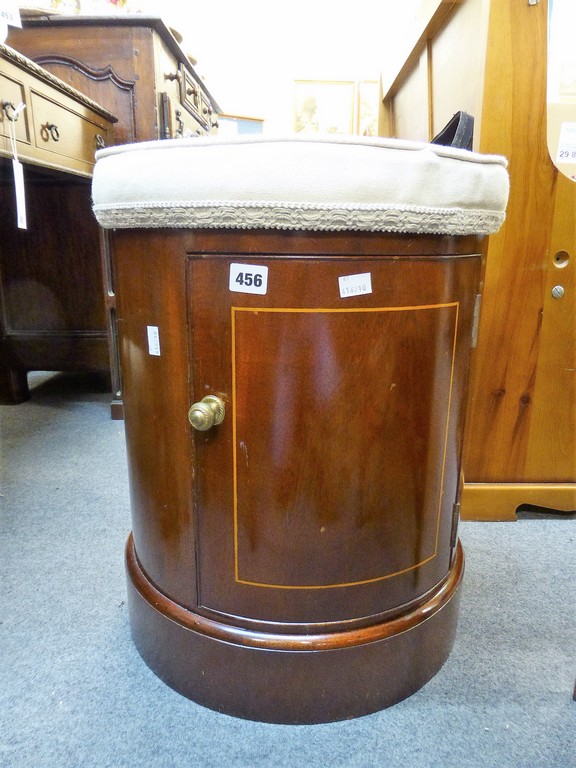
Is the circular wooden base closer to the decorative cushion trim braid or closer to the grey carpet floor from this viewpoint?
the grey carpet floor

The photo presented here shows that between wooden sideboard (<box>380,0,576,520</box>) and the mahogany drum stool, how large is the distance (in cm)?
51

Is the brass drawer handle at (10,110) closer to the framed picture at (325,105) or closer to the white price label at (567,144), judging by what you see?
the white price label at (567,144)

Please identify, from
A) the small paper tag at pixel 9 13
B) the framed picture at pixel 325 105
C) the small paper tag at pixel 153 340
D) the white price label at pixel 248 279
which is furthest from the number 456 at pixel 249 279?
the framed picture at pixel 325 105

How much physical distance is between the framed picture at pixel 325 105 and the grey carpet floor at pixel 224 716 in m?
3.18

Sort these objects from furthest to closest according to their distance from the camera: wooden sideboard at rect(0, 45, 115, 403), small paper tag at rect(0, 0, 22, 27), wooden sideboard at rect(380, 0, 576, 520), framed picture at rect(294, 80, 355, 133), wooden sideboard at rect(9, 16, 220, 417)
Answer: framed picture at rect(294, 80, 355, 133) → wooden sideboard at rect(0, 45, 115, 403) → wooden sideboard at rect(9, 16, 220, 417) → small paper tag at rect(0, 0, 22, 27) → wooden sideboard at rect(380, 0, 576, 520)

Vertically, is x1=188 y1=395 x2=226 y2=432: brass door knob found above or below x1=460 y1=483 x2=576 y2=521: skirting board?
above

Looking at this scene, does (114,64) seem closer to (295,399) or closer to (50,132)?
(50,132)

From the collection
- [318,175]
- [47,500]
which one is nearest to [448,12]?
[318,175]

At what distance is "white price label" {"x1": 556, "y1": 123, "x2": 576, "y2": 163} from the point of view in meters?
1.15

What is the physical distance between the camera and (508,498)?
1.29m

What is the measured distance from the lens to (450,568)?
843 millimetres

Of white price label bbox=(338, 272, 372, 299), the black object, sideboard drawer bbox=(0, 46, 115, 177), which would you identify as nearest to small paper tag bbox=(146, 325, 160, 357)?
white price label bbox=(338, 272, 372, 299)

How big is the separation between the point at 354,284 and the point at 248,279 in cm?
12

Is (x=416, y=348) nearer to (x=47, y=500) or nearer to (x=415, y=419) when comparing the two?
(x=415, y=419)
